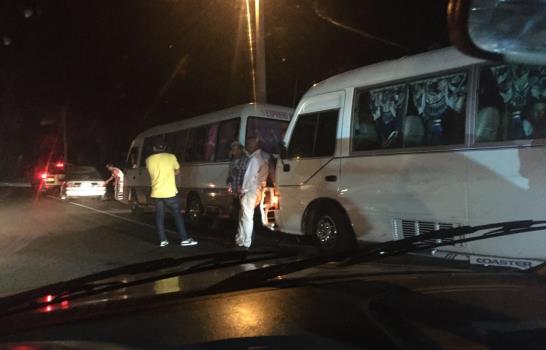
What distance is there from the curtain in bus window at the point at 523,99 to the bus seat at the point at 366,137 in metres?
1.87

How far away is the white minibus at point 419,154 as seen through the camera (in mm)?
6199

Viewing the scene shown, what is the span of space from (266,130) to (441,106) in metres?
6.37

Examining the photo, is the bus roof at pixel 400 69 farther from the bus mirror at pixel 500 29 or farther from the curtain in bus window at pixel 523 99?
the bus mirror at pixel 500 29

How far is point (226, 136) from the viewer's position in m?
13.5

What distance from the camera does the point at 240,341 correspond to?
1.77 meters

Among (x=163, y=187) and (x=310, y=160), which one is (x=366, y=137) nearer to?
(x=310, y=160)

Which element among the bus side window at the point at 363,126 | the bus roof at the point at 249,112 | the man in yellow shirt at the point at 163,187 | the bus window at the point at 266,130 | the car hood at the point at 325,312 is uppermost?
the bus roof at the point at 249,112

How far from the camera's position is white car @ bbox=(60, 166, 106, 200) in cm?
2316

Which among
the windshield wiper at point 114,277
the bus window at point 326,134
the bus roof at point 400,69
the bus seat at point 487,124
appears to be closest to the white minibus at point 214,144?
the bus window at point 326,134

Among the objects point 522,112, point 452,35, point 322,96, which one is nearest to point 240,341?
point 452,35

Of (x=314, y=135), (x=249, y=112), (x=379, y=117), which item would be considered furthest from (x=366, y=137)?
(x=249, y=112)

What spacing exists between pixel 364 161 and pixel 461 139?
1.48 metres

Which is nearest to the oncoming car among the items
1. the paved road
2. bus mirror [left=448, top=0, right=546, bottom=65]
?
the paved road

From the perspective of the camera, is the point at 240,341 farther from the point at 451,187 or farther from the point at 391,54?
the point at 391,54
